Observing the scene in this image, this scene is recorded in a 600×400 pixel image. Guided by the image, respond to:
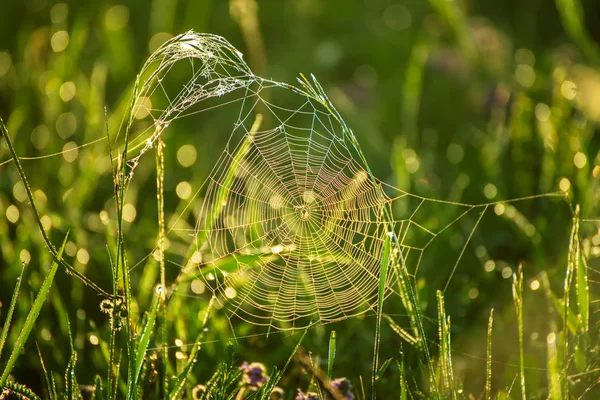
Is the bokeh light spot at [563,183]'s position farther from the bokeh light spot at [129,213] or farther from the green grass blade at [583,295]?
the bokeh light spot at [129,213]

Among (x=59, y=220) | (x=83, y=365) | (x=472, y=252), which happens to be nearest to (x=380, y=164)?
(x=472, y=252)

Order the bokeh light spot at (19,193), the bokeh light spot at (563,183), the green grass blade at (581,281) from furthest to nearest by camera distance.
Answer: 1. the bokeh light spot at (19,193)
2. the bokeh light spot at (563,183)
3. the green grass blade at (581,281)

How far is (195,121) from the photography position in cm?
326

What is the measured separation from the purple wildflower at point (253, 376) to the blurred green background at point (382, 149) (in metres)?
0.07

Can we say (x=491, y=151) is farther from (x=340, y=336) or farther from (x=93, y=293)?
(x=93, y=293)

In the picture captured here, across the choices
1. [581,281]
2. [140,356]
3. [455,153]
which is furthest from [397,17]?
[140,356]

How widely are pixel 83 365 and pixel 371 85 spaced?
2204 millimetres

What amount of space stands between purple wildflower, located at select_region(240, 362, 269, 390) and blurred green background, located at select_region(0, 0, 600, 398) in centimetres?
7

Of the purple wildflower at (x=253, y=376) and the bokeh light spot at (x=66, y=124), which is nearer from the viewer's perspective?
the purple wildflower at (x=253, y=376)

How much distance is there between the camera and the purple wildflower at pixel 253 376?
1.22 meters

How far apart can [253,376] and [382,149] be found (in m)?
1.45

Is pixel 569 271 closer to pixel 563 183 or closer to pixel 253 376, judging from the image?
pixel 253 376

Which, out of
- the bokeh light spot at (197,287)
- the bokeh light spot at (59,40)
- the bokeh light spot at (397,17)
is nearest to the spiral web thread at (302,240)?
the bokeh light spot at (197,287)

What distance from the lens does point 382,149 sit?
2518 millimetres
